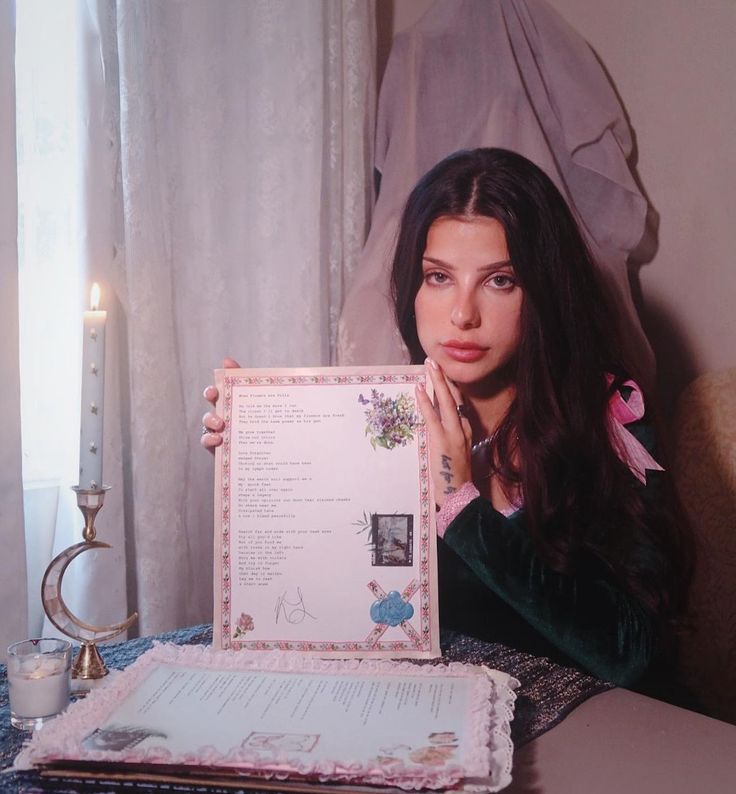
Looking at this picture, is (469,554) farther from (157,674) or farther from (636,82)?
(636,82)

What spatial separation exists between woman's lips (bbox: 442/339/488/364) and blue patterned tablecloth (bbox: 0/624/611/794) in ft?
1.28

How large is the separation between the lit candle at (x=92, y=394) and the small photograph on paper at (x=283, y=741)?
1.06 ft

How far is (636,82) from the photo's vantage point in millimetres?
1569

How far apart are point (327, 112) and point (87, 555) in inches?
37.4

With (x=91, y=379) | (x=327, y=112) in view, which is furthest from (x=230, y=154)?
(x=91, y=379)

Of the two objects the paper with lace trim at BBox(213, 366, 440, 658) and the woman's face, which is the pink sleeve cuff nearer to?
the paper with lace trim at BBox(213, 366, 440, 658)

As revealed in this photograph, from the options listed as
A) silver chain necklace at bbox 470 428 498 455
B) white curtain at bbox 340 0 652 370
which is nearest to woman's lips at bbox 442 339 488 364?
silver chain necklace at bbox 470 428 498 455

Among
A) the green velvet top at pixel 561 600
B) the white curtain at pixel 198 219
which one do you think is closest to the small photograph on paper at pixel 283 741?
the green velvet top at pixel 561 600

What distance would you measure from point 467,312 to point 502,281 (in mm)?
69

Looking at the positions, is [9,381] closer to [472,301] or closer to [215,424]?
[215,424]

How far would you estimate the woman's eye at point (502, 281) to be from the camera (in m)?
1.23

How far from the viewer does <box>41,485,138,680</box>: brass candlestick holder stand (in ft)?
3.06

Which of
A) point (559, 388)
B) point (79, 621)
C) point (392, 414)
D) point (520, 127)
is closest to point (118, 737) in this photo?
point (79, 621)
